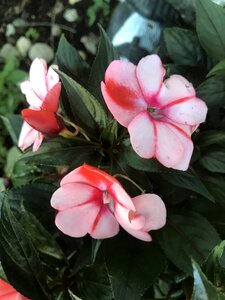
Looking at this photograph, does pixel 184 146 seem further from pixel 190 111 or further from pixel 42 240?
pixel 42 240

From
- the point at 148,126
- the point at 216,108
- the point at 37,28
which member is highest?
the point at 148,126

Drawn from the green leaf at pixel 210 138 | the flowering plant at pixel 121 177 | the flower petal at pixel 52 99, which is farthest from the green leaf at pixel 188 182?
the flower petal at pixel 52 99

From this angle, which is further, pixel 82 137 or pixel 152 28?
pixel 152 28

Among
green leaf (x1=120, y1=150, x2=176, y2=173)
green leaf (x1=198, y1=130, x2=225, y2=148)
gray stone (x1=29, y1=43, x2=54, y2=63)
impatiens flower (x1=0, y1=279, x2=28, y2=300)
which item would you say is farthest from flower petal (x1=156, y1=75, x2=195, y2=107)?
gray stone (x1=29, y1=43, x2=54, y2=63)

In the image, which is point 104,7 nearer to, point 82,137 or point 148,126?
point 82,137

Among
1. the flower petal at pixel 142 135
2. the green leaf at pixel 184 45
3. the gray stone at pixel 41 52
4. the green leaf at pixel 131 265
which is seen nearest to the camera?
the flower petal at pixel 142 135

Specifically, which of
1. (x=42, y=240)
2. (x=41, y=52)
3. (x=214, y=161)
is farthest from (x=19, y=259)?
(x=41, y=52)

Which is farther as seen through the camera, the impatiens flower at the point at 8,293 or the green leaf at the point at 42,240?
the green leaf at the point at 42,240

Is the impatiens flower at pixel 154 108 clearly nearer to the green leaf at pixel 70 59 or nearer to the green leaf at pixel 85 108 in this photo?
the green leaf at pixel 85 108

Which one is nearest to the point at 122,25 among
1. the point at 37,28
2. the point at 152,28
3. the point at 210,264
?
the point at 152,28
